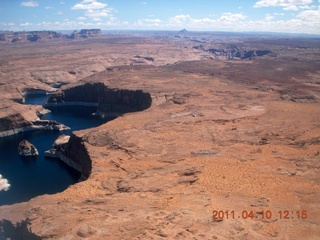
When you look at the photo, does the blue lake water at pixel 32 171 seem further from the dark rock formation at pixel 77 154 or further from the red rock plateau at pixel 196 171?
the red rock plateau at pixel 196 171

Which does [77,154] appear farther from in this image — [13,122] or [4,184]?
[13,122]

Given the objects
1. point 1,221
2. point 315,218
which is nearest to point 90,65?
point 1,221

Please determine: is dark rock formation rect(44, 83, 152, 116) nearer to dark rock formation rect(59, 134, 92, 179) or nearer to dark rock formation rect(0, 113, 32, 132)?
dark rock formation rect(0, 113, 32, 132)

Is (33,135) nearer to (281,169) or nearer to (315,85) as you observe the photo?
(281,169)

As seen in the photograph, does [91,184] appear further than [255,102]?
No

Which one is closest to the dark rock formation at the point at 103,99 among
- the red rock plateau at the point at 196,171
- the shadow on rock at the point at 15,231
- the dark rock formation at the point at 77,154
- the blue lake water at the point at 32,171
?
the red rock plateau at the point at 196,171
